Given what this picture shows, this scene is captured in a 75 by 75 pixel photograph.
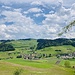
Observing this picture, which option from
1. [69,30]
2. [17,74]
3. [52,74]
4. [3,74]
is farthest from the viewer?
[52,74]

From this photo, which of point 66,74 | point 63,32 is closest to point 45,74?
point 66,74

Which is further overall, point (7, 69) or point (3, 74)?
point (7, 69)

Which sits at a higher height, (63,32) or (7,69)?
(63,32)

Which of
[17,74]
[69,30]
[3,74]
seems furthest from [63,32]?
[3,74]

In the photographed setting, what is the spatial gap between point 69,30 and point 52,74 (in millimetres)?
75765

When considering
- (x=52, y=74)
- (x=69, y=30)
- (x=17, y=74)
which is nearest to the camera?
(x=69, y=30)

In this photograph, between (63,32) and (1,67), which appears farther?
(1,67)

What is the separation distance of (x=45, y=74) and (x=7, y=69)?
58.3ft

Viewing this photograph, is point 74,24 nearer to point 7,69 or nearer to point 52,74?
point 52,74

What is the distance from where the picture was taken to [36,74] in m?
81.1

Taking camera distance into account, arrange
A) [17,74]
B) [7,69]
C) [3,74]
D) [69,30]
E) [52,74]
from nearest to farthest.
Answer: [69,30]
[17,74]
[3,74]
[52,74]
[7,69]

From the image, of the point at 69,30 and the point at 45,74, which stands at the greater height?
the point at 69,30

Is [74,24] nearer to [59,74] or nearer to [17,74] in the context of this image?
[17,74]

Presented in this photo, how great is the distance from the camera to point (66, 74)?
85.8 meters
